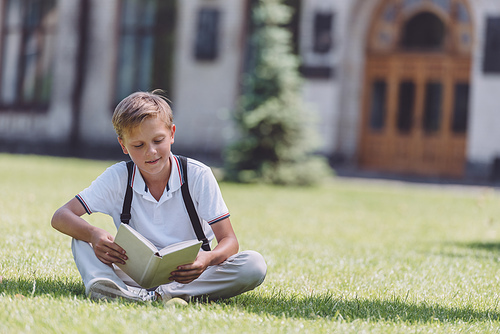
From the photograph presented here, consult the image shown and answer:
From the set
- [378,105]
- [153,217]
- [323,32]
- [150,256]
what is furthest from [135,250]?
[378,105]

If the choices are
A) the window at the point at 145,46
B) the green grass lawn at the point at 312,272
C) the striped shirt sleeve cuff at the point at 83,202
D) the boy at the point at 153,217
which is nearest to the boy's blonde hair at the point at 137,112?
the boy at the point at 153,217

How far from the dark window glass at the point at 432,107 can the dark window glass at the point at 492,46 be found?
1531 millimetres

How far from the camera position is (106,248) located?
384cm

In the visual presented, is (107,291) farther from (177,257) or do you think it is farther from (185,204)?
(185,204)

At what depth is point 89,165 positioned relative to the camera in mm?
17984

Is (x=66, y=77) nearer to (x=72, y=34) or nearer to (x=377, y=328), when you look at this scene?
(x=72, y=34)

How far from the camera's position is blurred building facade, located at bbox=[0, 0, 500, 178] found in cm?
1870

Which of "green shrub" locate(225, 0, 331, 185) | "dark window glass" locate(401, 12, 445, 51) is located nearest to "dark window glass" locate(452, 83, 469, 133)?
"dark window glass" locate(401, 12, 445, 51)

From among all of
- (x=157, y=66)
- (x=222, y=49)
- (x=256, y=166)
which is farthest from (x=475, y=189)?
(x=157, y=66)

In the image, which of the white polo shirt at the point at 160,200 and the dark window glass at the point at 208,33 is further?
the dark window glass at the point at 208,33

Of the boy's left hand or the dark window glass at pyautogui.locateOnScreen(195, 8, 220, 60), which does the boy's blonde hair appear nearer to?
the boy's left hand

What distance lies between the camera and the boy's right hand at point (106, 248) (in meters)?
3.82

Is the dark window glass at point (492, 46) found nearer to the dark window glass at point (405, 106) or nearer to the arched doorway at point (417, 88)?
the arched doorway at point (417, 88)

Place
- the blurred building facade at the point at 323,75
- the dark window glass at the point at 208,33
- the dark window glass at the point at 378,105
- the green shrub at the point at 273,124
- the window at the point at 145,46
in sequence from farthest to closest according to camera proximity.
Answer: the window at the point at 145,46 → the dark window glass at the point at 208,33 → the dark window glass at the point at 378,105 → the blurred building facade at the point at 323,75 → the green shrub at the point at 273,124
